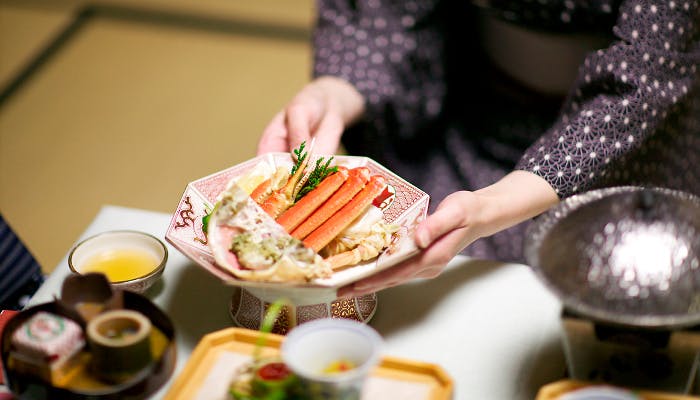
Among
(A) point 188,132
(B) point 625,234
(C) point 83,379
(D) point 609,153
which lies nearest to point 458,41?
(D) point 609,153

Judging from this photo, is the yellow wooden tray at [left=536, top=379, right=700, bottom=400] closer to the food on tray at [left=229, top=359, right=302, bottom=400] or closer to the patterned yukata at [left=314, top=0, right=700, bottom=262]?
the food on tray at [left=229, top=359, right=302, bottom=400]

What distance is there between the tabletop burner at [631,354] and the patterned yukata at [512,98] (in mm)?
435

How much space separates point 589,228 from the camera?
95cm

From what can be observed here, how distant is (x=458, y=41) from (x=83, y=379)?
1.18m

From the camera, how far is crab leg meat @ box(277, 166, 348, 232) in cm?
115

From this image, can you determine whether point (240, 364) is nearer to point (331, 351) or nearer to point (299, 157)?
point (331, 351)

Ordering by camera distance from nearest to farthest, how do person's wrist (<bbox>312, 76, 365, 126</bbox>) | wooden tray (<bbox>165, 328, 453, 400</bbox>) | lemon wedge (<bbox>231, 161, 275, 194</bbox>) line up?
1. wooden tray (<bbox>165, 328, 453, 400</bbox>)
2. lemon wedge (<bbox>231, 161, 275, 194</bbox>)
3. person's wrist (<bbox>312, 76, 365, 126</bbox>)

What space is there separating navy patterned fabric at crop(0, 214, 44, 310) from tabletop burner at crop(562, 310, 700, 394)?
955 millimetres

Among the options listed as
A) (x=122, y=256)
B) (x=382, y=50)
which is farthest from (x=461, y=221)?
(x=382, y=50)

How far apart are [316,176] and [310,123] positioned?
0.75 feet

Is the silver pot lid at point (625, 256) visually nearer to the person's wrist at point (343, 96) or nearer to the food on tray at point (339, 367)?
the food on tray at point (339, 367)

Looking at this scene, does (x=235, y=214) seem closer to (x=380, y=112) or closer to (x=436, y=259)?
(x=436, y=259)

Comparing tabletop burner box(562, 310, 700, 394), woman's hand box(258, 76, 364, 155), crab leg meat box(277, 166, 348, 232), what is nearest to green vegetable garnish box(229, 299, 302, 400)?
crab leg meat box(277, 166, 348, 232)

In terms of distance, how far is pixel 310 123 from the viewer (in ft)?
4.71
